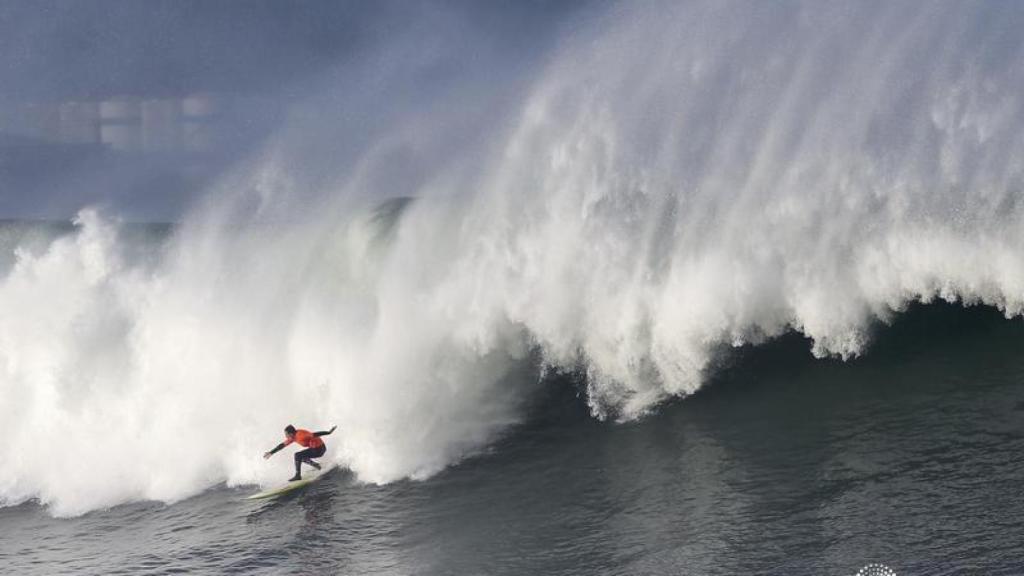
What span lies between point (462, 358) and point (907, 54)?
819cm

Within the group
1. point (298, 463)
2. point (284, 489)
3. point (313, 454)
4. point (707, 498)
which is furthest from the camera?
point (313, 454)

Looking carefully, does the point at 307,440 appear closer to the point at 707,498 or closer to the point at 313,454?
the point at 313,454

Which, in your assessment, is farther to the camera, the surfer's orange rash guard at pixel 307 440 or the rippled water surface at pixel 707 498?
the surfer's orange rash guard at pixel 307 440

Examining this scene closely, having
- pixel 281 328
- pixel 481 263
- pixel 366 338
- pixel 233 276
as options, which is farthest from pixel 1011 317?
pixel 233 276

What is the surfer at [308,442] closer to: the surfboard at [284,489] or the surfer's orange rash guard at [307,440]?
the surfer's orange rash guard at [307,440]

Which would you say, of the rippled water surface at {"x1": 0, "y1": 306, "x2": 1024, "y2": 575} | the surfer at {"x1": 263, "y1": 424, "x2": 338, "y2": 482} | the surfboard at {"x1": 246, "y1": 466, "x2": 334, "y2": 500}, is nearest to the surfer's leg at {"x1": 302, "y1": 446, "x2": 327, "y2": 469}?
the surfer at {"x1": 263, "y1": 424, "x2": 338, "y2": 482}

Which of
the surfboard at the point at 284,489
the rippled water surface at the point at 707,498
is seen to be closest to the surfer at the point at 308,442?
the surfboard at the point at 284,489

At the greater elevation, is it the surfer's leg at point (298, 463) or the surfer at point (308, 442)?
the surfer at point (308, 442)

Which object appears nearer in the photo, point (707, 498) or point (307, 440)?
point (707, 498)

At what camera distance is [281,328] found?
1698 cm

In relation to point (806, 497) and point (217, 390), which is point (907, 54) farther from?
point (217, 390)

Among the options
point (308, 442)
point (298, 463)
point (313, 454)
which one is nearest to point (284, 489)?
point (298, 463)

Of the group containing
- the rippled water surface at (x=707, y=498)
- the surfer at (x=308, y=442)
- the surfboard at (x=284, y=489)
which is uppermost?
the surfer at (x=308, y=442)

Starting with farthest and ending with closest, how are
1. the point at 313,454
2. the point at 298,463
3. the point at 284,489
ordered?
the point at 313,454 < the point at 298,463 < the point at 284,489
